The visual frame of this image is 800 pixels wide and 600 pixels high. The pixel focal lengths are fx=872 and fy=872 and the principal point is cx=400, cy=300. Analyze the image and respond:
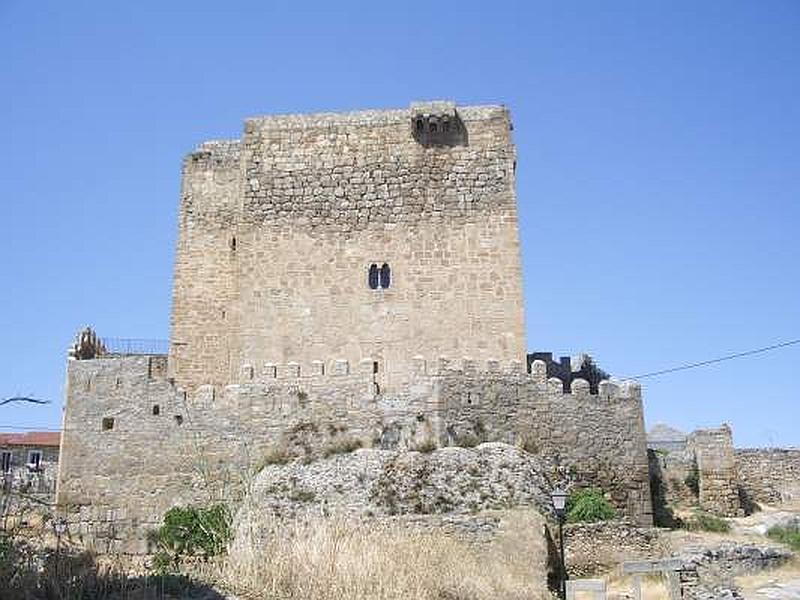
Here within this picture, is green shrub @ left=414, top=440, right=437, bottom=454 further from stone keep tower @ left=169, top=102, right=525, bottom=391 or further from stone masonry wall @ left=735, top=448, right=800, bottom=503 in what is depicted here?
stone masonry wall @ left=735, top=448, right=800, bottom=503

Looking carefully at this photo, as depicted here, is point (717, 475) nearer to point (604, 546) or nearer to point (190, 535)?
point (604, 546)

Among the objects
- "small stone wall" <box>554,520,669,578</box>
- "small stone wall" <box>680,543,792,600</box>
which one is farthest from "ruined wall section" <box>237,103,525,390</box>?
"small stone wall" <box>680,543,792,600</box>

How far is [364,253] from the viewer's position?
23.7 m

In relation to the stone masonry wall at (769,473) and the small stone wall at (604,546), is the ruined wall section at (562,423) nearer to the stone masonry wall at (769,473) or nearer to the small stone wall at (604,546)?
the small stone wall at (604,546)

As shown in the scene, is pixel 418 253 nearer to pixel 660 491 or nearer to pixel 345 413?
pixel 345 413

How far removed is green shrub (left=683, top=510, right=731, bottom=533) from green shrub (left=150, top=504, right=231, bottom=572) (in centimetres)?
1132

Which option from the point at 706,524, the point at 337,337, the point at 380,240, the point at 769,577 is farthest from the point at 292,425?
the point at 769,577

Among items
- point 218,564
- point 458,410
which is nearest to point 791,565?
point 458,410

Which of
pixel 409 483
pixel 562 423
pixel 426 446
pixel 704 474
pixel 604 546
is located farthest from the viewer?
pixel 704 474

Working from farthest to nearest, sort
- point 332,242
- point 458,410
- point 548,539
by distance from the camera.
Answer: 1. point 332,242
2. point 458,410
3. point 548,539

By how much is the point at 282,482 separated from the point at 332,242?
7.58 m

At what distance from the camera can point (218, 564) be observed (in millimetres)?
9641

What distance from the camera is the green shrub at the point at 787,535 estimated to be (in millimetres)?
19641

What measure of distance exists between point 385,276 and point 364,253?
33.9 inches
